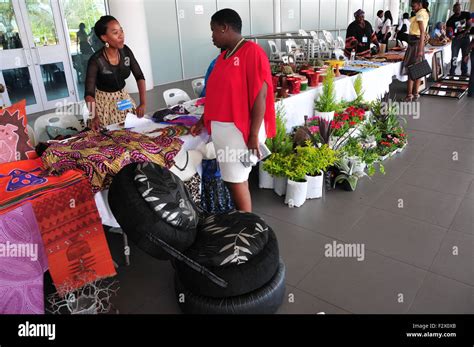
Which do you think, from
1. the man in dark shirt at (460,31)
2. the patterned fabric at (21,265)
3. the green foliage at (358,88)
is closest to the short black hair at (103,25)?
the patterned fabric at (21,265)

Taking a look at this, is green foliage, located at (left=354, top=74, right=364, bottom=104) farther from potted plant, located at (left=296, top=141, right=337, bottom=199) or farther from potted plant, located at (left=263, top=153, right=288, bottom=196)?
potted plant, located at (left=263, top=153, right=288, bottom=196)

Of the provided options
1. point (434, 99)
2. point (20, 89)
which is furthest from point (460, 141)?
point (20, 89)

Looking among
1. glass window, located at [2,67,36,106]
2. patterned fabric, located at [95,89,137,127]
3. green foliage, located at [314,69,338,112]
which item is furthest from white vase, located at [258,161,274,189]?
glass window, located at [2,67,36,106]

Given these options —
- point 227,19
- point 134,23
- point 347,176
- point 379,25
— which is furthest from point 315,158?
point 379,25

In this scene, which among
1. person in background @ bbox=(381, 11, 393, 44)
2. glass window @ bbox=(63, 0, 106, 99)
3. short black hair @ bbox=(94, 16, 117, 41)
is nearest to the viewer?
short black hair @ bbox=(94, 16, 117, 41)

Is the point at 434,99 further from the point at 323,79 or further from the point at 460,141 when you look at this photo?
the point at 323,79

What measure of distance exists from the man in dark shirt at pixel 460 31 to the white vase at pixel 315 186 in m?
5.91

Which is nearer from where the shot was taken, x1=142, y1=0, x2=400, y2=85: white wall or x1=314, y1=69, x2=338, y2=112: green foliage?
x1=314, y1=69, x2=338, y2=112: green foliage

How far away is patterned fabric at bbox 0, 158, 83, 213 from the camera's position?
155 centimetres

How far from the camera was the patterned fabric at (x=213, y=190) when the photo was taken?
247 centimetres

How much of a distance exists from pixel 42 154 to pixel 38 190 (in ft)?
1.53

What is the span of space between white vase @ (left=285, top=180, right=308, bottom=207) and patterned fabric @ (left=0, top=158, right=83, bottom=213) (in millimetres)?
1526

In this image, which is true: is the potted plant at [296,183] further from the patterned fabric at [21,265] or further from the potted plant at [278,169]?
the patterned fabric at [21,265]

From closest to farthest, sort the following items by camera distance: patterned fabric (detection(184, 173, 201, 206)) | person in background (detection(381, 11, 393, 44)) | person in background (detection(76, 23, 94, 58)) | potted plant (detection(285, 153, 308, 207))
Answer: patterned fabric (detection(184, 173, 201, 206))
potted plant (detection(285, 153, 308, 207))
person in background (detection(76, 23, 94, 58))
person in background (detection(381, 11, 393, 44))
